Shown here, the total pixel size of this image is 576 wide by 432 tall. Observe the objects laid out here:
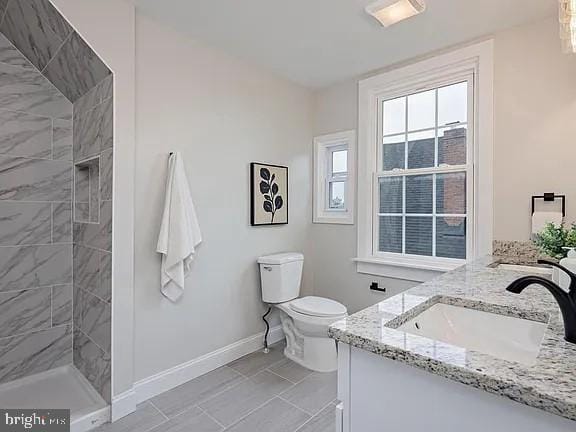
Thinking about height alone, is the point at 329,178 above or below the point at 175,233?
above

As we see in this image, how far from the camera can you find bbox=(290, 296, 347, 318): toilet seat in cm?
234

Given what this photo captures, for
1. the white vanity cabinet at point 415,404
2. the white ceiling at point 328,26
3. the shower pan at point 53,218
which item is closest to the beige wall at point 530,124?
the white ceiling at point 328,26

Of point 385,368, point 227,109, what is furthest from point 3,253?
point 385,368

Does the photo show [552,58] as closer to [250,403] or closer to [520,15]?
[520,15]

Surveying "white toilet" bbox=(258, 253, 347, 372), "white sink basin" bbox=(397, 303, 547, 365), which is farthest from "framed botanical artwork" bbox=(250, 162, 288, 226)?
"white sink basin" bbox=(397, 303, 547, 365)

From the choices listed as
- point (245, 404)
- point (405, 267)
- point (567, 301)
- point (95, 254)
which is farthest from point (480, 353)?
point (95, 254)

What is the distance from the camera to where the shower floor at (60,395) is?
1.80m

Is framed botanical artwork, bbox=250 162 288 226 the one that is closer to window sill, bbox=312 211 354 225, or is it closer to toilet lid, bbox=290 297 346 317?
window sill, bbox=312 211 354 225

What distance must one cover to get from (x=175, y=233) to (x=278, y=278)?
37.8 inches

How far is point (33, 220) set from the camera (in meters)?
2.30

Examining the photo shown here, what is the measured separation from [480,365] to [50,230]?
2787 millimetres

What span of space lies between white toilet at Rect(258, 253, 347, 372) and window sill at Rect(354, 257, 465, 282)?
49 centimetres

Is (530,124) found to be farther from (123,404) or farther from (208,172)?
(123,404)

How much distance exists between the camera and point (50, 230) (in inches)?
93.3
